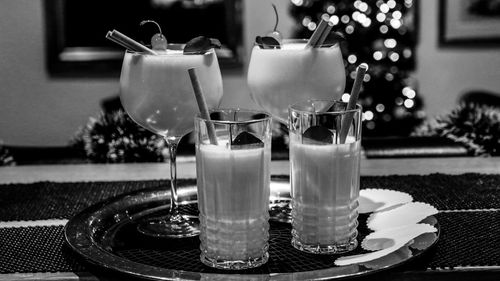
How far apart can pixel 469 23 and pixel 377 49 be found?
138 centimetres

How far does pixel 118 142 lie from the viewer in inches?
65.6

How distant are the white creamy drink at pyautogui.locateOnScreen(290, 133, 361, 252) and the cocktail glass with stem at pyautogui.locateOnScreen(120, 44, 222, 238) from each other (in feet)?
0.59

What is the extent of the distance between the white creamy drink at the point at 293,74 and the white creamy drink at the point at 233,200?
293 millimetres

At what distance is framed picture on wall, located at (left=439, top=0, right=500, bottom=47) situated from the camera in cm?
430

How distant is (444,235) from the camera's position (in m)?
0.92

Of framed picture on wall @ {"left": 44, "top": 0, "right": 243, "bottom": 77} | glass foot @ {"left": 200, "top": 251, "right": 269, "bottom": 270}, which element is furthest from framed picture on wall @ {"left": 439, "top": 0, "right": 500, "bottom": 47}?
glass foot @ {"left": 200, "top": 251, "right": 269, "bottom": 270}

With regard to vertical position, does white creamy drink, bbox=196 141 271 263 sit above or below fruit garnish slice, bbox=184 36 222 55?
below

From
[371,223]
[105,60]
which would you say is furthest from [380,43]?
[371,223]

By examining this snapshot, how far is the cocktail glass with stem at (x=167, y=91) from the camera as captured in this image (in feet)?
3.20

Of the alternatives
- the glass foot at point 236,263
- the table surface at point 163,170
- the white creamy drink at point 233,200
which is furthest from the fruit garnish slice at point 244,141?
the table surface at point 163,170

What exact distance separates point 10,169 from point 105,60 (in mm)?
2826

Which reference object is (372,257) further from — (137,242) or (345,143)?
(137,242)

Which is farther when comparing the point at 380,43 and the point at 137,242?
the point at 380,43

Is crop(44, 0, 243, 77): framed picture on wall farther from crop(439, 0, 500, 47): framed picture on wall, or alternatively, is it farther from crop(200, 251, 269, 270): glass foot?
crop(200, 251, 269, 270): glass foot
